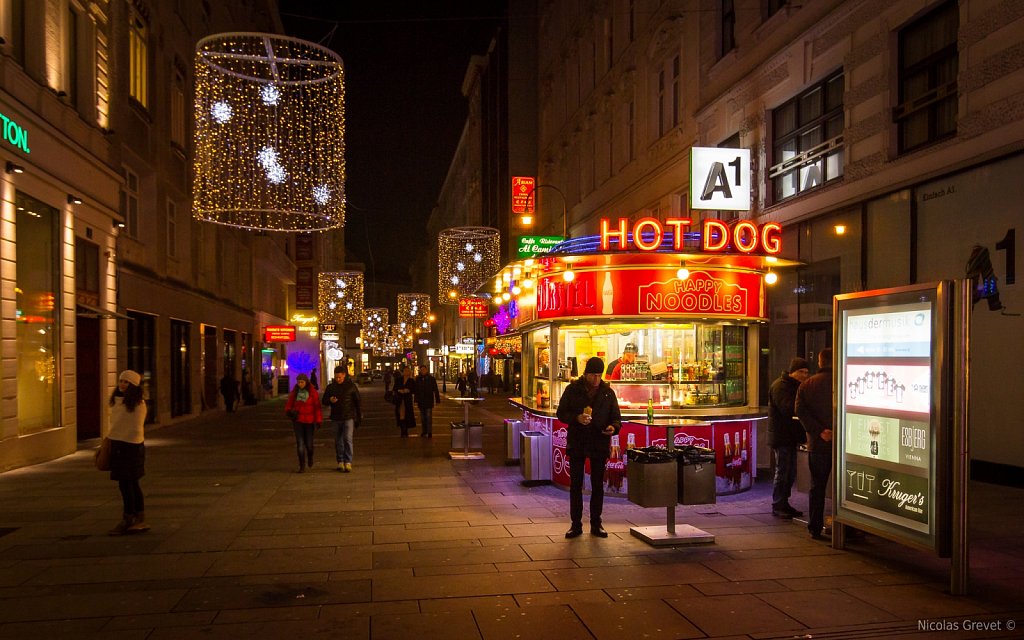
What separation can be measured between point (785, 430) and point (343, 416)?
7.41 meters

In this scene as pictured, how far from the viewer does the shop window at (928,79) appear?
12852mm

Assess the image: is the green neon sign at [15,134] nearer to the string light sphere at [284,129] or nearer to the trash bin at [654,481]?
the string light sphere at [284,129]

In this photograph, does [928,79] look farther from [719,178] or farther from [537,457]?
[537,457]

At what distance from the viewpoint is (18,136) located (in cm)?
1321

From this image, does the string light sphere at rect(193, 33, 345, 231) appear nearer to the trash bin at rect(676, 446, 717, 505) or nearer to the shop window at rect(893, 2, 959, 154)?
the trash bin at rect(676, 446, 717, 505)

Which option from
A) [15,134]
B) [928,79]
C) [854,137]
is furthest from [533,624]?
[854,137]

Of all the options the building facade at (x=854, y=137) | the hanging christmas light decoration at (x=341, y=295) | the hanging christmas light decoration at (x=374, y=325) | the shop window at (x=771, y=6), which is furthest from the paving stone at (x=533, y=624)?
the hanging christmas light decoration at (x=374, y=325)

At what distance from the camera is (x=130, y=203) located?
21.3 metres

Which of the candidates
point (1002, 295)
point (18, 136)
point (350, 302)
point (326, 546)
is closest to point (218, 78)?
point (18, 136)

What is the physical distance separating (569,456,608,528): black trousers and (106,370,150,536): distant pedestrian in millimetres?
4750

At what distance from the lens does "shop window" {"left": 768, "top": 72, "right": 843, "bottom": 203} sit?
15.9 m

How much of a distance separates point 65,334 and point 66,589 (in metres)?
10.5

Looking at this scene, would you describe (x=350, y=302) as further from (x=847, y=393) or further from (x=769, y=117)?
(x=847, y=393)

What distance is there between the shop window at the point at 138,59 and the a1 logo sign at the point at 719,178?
14.3 metres
